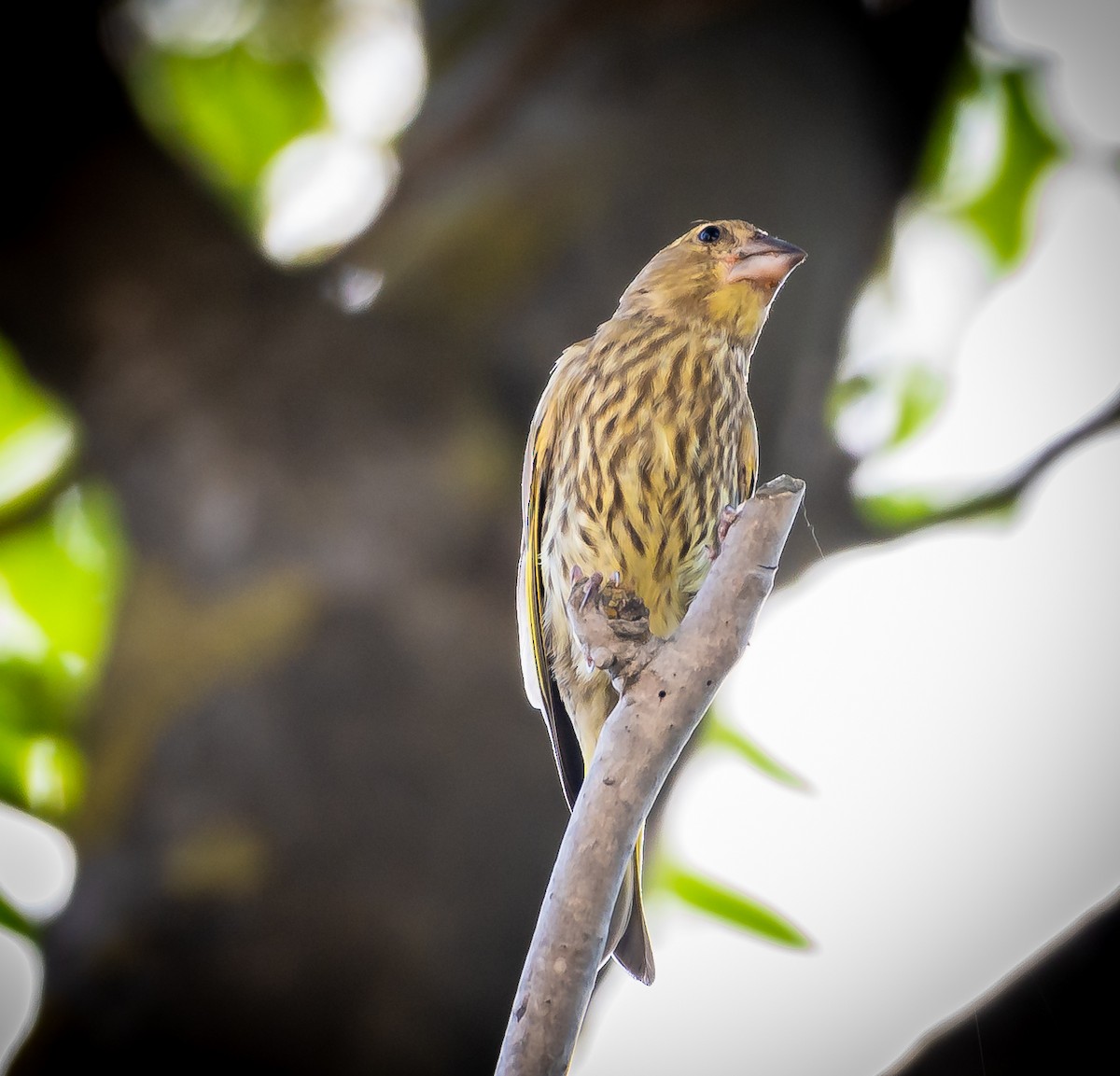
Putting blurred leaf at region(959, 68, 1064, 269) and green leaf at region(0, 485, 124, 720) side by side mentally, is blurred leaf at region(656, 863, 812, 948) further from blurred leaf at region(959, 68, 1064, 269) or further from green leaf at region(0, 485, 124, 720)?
blurred leaf at region(959, 68, 1064, 269)

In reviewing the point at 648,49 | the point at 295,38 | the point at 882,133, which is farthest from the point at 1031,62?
the point at 295,38

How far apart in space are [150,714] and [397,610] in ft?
1.27

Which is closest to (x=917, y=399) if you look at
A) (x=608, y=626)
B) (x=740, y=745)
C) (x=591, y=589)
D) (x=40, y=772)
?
(x=740, y=745)

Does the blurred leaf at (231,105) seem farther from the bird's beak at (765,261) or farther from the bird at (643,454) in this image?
the bird's beak at (765,261)

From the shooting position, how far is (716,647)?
3.38ft

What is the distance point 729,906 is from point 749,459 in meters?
0.68

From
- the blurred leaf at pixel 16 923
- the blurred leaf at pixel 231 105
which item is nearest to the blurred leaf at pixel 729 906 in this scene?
the blurred leaf at pixel 16 923

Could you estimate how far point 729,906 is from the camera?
1673mm

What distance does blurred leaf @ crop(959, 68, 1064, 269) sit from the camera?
76.0 inches

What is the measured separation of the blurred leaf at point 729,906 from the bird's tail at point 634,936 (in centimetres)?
29

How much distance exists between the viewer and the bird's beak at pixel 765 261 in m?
1.64

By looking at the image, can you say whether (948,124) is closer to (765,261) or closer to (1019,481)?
(765,261)

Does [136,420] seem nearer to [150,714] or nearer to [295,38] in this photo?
[150,714]

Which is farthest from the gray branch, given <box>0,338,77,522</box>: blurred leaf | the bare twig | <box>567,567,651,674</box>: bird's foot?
<box>0,338,77,522</box>: blurred leaf
